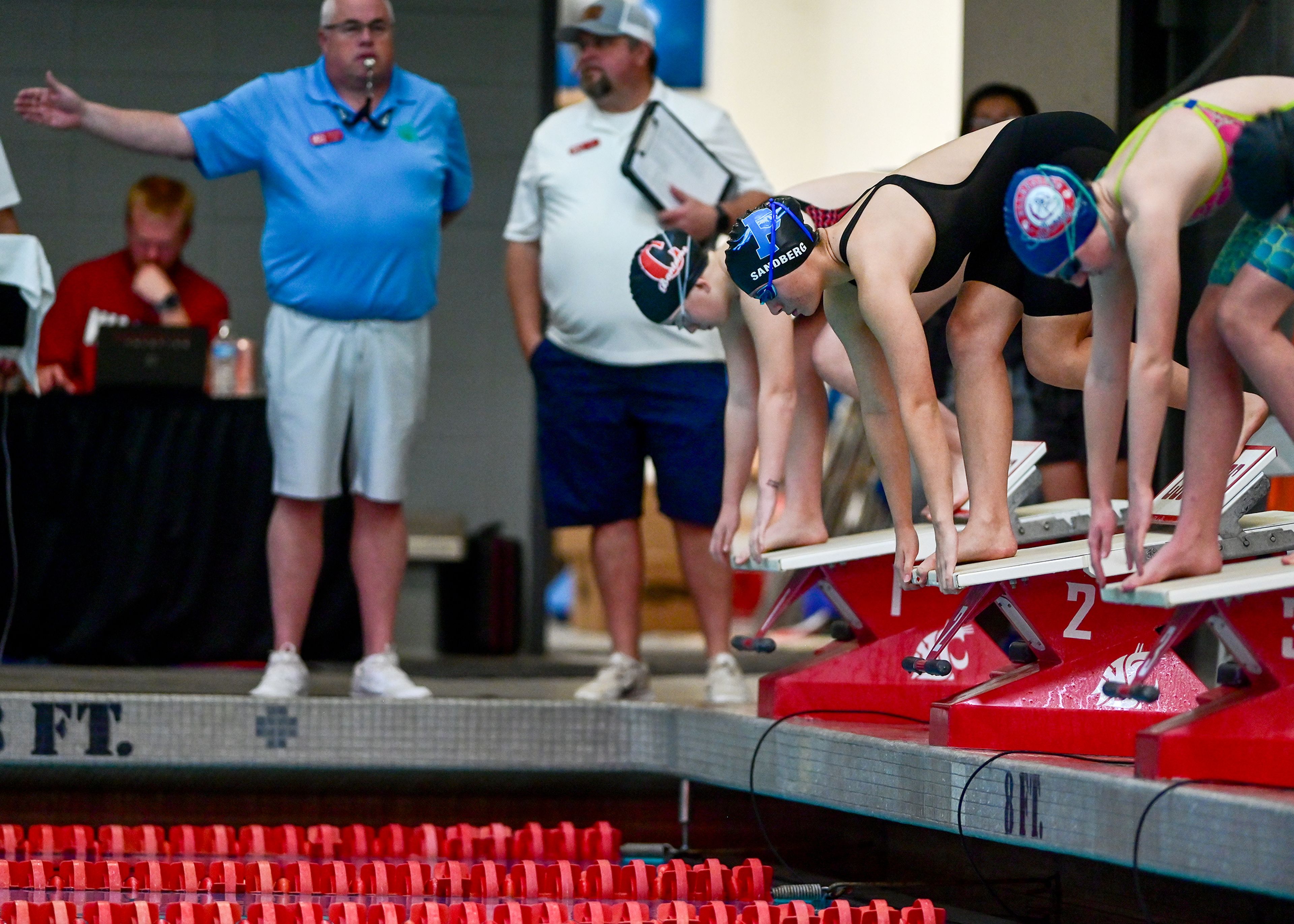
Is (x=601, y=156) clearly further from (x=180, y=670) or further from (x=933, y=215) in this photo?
(x=180, y=670)

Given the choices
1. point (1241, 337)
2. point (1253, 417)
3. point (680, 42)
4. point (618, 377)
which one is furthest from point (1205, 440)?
point (680, 42)

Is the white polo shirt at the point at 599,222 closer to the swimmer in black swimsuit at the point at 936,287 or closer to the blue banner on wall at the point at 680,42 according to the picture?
the swimmer in black swimsuit at the point at 936,287

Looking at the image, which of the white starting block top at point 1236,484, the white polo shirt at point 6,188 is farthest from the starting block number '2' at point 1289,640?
the white polo shirt at point 6,188

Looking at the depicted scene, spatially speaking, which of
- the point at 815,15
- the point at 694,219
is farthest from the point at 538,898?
the point at 815,15

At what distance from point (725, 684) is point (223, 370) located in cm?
248

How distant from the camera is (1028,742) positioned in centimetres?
330

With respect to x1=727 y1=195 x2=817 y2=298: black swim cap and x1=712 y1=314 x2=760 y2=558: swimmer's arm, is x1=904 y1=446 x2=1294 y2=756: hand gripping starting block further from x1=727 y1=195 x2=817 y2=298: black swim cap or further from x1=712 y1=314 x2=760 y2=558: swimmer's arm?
x1=712 y1=314 x2=760 y2=558: swimmer's arm

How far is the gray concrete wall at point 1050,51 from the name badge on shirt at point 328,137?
2.43m

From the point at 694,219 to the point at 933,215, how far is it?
1296 millimetres

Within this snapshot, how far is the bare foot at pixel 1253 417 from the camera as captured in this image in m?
3.31

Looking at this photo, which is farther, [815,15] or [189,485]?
[815,15]

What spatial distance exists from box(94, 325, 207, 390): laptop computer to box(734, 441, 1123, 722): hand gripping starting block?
2.64m

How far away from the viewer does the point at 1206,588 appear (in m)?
2.63

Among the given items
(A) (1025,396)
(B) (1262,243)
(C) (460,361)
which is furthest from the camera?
(C) (460,361)
